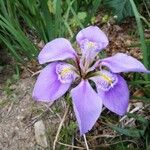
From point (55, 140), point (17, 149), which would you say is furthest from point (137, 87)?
point (17, 149)

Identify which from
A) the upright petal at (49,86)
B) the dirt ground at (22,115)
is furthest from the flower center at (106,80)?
the dirt ground at (22,115)

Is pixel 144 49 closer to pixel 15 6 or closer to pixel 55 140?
pixel 55 140

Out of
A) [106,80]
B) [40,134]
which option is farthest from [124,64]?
[40,134]

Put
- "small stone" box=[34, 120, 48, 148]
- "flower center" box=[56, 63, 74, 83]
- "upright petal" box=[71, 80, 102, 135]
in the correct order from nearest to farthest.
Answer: "upright petal" box=[71, 80, 102, 135] < "flower center" box=[56, 63, 74, 83] < "small stone" box=[34, 120, 48, 148]

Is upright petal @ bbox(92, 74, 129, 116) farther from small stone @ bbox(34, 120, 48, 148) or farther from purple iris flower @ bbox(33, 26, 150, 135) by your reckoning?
small stone @ bbox(34, 120, 48, 148)

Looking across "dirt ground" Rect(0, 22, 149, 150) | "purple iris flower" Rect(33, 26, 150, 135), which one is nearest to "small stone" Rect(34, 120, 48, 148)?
"dirt ground" Rect(0, 22, 149, 150)
